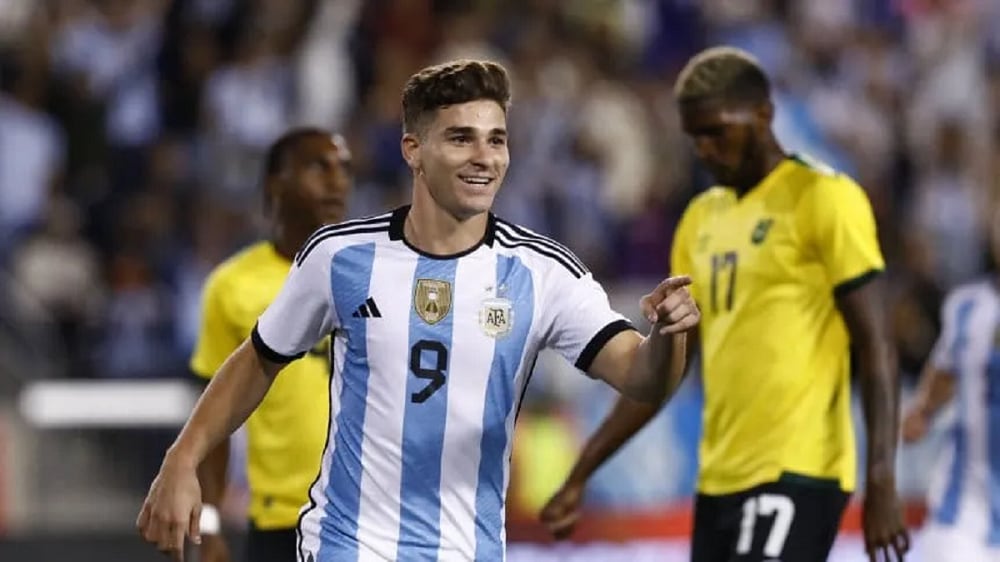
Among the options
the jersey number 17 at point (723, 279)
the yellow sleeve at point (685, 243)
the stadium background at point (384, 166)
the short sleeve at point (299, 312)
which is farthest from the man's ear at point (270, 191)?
the stadium background at point (384, 166)

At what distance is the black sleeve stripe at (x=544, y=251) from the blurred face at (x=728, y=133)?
1.65 meters

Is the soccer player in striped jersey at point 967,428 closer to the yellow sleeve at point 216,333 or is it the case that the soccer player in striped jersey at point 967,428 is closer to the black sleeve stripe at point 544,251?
the yellow sleeve at point 216,333

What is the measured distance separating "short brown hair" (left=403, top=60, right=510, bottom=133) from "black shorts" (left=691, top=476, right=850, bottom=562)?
2069mm

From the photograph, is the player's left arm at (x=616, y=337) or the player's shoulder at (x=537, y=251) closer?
the player's left arm at (x=616, y=337)

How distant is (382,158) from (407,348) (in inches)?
355

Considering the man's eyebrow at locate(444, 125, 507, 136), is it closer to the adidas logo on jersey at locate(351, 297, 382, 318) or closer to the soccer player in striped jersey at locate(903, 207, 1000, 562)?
the adidas logo on jersey at locate(351, 297, 382, 318)

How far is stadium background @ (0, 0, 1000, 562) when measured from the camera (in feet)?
41.5

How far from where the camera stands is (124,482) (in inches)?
504

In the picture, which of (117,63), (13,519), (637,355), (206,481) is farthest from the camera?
(117,63)

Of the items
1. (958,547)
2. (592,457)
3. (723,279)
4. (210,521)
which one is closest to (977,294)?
(958,547)

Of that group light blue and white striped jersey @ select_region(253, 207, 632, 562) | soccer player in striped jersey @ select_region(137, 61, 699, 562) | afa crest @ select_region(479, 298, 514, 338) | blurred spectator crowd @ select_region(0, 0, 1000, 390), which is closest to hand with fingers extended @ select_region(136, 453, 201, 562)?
soccer player in striped jersey @ select_region(137, 61, 699, 562)

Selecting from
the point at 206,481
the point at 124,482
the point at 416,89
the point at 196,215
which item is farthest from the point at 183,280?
the point at 416,89

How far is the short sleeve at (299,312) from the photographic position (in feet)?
19.1

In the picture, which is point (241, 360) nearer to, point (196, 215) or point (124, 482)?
point (124, 482)
